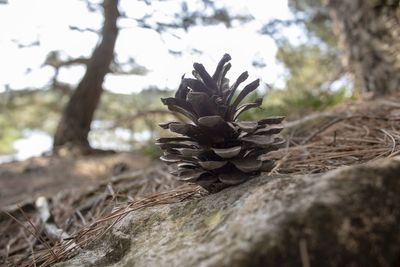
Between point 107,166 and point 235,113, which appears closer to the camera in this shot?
point 235,113

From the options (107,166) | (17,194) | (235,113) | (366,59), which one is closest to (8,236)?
(17,194)

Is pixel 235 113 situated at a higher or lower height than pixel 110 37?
lower

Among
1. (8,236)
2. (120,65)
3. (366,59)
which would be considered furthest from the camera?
(120,65)

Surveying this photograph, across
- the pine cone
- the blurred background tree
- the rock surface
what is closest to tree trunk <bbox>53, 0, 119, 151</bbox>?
the blurred background tree

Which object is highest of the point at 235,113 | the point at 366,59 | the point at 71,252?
the point at 366,59

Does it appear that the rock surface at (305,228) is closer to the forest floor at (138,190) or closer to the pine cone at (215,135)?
the pine cone at (215,135)

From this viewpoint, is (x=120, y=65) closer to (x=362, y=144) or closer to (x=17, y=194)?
Result: (x=17, y=194)

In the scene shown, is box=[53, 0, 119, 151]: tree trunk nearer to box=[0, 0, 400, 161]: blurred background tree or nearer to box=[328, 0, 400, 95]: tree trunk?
box=[0, 0, 400, 161]: blurred background tree
